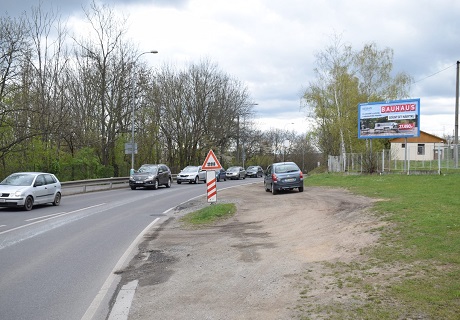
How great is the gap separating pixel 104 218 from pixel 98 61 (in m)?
27.0

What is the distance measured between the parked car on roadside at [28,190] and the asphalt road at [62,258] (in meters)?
0.45

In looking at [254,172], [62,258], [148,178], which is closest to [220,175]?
[254,172]

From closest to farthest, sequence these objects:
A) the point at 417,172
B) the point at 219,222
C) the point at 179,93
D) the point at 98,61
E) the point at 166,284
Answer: the point at 166,284, the point at 219,222, the point at 417,172, the point at 98,61, the point at 179,93

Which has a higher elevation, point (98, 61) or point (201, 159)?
point (98, 61)

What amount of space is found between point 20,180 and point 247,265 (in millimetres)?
13527

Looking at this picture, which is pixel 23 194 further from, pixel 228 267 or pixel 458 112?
pixel 458 112

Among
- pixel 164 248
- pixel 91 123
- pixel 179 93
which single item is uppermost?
pixel 179 93

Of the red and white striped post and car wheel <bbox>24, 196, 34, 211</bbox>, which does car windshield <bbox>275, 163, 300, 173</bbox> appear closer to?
the red and white striped post

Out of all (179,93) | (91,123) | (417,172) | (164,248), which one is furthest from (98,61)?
(164,248)

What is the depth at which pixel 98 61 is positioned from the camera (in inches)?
1510

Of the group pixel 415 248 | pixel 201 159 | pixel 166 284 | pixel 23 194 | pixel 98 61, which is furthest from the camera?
pixel 201 159

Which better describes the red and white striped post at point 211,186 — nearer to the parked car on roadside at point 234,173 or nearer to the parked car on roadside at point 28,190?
the parked car on roadside at point 28,190

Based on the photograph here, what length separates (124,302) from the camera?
5680 mm

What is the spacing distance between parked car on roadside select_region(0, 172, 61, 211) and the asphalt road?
453mm
